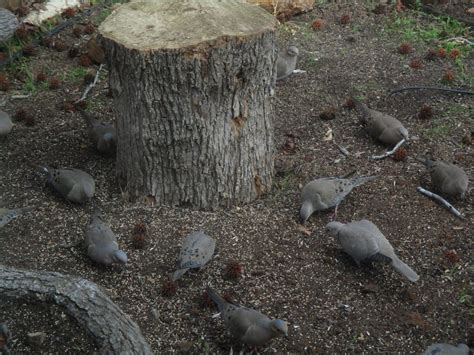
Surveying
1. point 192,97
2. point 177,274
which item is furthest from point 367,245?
point 192,97

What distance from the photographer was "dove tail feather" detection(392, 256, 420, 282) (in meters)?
3.39

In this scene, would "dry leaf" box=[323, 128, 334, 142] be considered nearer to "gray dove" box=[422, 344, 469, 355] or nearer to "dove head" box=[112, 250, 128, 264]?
"dove head" box=[112, 250, 128, 264]

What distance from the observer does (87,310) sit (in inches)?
115

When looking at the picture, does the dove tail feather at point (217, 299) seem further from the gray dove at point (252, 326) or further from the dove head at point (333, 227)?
the dove head at point (333, 227)

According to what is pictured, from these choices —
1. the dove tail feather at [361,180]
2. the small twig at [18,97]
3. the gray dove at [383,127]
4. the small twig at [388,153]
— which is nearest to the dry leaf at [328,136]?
the gray dove at [383,127]

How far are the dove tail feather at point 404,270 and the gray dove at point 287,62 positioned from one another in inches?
94.3

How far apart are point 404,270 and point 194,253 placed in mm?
1108

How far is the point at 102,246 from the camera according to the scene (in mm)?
3479

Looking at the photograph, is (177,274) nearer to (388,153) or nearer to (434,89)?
(388,153)

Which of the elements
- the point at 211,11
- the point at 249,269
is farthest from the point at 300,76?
the point at 249,269

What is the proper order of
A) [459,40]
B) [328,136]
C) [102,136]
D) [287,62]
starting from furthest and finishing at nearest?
[459,40], [287,62], [328,136], [102,136]

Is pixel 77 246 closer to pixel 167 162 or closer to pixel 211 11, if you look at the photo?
pixel 167 162

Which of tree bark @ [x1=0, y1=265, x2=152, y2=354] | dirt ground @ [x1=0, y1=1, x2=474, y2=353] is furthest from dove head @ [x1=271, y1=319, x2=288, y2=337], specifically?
tree bark @ [x1=0, y1=265, x2=152, y2=354]

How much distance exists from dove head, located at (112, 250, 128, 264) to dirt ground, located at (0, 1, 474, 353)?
0.37 feet
